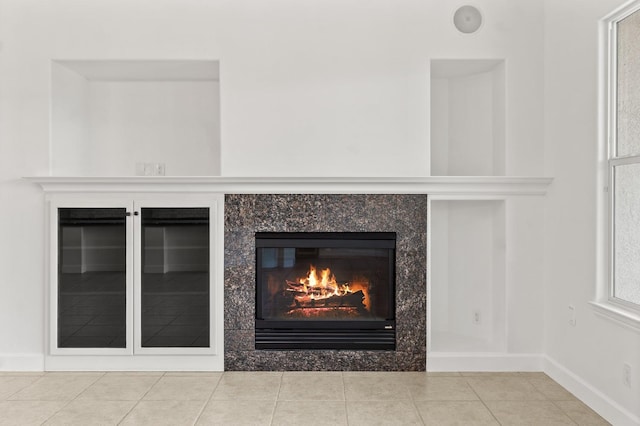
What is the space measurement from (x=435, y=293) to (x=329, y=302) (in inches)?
36.1

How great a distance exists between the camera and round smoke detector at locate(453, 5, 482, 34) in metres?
3.50

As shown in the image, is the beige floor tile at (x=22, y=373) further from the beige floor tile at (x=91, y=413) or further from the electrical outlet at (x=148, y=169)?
the electrical outlet at (x=148, y=169)

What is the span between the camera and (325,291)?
141 inches

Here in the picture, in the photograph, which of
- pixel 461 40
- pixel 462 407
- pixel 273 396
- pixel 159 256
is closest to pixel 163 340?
pixel 159 256

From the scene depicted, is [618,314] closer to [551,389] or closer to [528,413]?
[528,413]

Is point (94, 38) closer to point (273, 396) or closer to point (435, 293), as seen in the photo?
point (273, 396)

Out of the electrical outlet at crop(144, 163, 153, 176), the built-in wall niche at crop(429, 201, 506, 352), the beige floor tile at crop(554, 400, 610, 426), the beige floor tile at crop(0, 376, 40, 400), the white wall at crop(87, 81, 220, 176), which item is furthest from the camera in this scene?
the white wall at crop(87, 81, 220, 176)

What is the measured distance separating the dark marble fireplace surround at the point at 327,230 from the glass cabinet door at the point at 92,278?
73 cm

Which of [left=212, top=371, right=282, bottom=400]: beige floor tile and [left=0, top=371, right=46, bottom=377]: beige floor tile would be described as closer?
A: [left=212, top=371, right=282, bottom=400]: beige floor tile

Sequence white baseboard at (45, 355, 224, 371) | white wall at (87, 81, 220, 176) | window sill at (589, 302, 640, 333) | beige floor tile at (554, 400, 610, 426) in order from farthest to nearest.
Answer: white wall at (87, 81, 220, 176)
white baseboard at (45, 355, 224, 371)
beige floor tile at (554, 400, 610, 426)
window sill at (589, 302, 640, 333)

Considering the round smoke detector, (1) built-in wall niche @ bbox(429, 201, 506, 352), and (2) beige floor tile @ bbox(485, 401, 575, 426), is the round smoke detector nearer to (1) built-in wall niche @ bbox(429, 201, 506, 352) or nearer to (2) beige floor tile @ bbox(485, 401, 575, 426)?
(1) built-in wall niche @ bbox(429, 201, 506, 352)

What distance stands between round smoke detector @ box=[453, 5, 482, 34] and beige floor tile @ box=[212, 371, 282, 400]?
2.68 m

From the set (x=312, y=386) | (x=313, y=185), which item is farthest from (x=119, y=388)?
(x=313, y=185)

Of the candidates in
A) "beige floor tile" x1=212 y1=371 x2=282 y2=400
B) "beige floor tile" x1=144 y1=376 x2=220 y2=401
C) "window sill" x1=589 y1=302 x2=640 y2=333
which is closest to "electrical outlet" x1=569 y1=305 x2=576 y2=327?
"window sill" x1=589 y1=302 x2=640 y2=333
